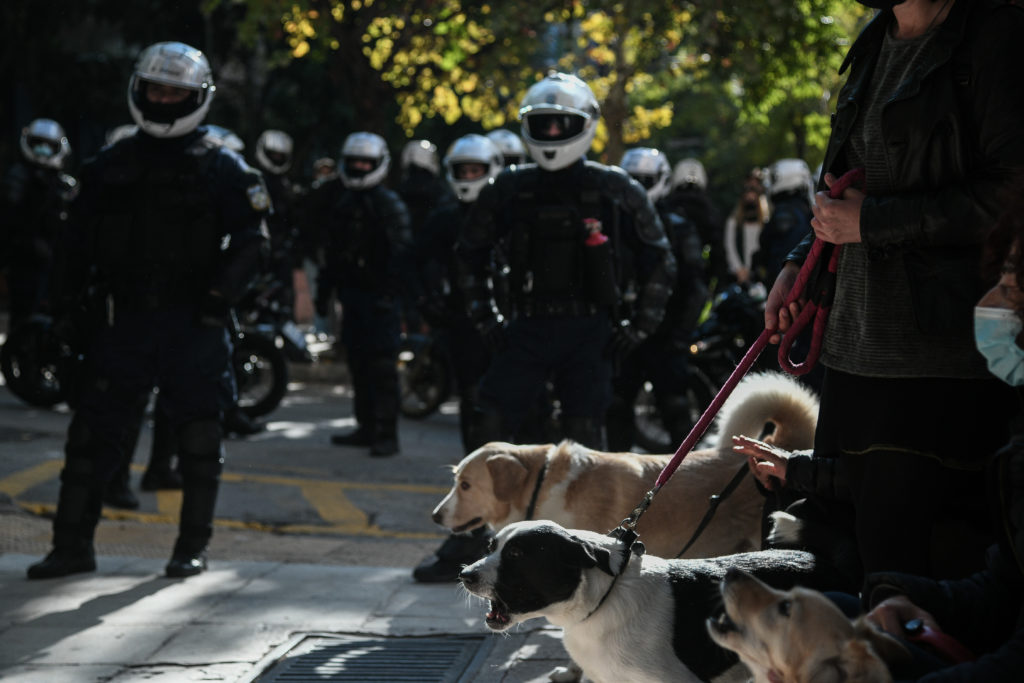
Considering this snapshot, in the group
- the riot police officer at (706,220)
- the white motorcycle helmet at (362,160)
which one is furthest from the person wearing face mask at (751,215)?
the white motorcycle helmet at (362,160)

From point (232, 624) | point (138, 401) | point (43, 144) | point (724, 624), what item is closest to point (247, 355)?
point (43, 144)

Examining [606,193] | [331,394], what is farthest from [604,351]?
[331,394]

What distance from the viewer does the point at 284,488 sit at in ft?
28.6

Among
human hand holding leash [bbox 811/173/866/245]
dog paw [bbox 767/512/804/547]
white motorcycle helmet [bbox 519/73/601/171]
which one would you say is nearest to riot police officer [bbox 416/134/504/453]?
white motorcycle helmet [bbox 519/73/601/171]

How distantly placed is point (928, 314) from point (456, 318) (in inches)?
266

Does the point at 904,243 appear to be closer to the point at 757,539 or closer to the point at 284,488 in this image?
the point at 757,539

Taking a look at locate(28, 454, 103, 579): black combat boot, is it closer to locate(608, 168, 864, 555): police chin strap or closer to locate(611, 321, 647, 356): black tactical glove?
locate(611, 321, 647, 356): black tactical glove

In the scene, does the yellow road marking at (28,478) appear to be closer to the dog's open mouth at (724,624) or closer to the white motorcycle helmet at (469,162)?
the white motorcycle helmet at (469,162)

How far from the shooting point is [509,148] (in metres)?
12.2

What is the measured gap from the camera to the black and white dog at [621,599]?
11.1ft

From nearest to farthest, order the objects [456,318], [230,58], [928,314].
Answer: [928,314] → [456,318] → [230,58]

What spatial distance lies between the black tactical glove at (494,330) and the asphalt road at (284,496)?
3.94 feet

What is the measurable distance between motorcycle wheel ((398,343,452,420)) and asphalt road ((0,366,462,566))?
0.32 meters

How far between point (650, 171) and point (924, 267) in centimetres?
657
